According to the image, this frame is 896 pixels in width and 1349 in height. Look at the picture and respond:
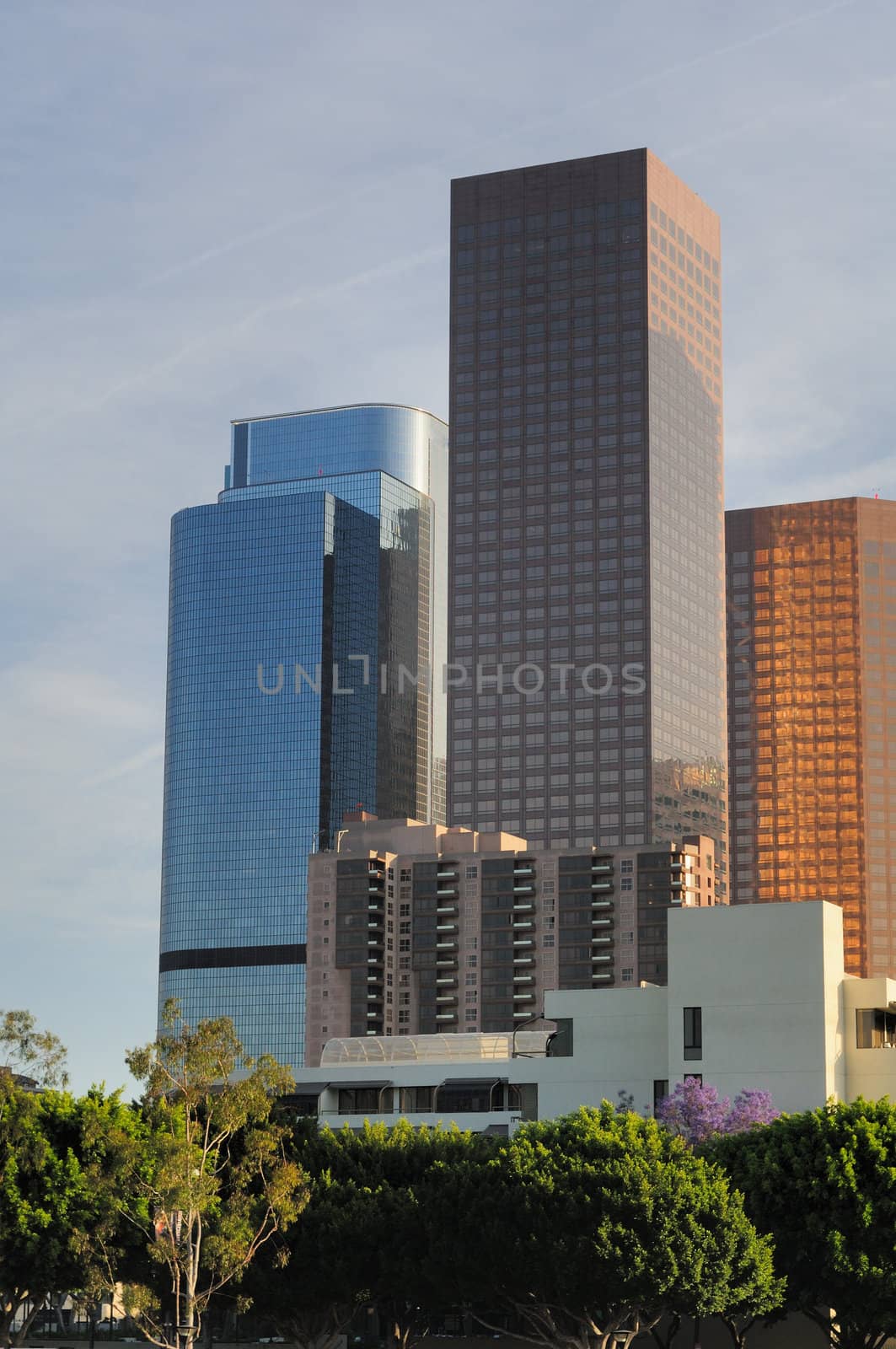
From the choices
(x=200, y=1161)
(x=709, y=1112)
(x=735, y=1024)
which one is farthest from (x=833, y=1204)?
(x=200, y=1161)

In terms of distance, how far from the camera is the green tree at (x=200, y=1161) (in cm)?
9206

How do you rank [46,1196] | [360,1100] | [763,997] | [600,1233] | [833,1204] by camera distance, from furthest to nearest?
1. [360,1100]
2. [763,997]
3. [46,1196]
4. [833,1204]
5. [600,1233]

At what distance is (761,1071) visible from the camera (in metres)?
132

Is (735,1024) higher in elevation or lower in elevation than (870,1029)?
higher

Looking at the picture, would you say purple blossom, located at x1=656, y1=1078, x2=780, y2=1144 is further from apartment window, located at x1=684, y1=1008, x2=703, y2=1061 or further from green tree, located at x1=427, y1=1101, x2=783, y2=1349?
green tree, located at x1=427, y1=1101, x2=783, y2=1349

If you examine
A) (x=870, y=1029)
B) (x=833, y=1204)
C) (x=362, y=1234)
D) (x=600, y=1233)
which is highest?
(x=870, y=1029)

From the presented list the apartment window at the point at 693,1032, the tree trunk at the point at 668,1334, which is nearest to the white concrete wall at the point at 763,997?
the apartment window at the point at 693,1032

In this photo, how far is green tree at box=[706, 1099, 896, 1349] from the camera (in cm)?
10225

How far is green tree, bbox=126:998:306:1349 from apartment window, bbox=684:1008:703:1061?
1620 inches

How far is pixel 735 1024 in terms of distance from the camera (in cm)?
13288

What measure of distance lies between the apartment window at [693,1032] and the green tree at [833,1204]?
83.7 ft

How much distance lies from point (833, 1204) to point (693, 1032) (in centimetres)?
3176

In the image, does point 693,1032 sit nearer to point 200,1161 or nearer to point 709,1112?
point 709,1112

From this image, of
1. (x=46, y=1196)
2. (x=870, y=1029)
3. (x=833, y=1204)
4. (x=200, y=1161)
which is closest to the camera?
(x=200, y=1161)
